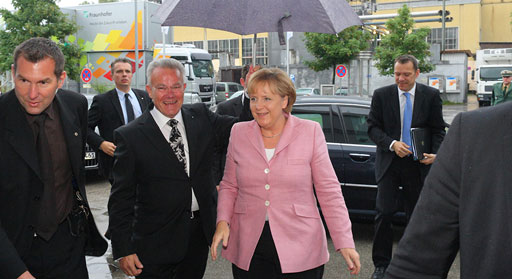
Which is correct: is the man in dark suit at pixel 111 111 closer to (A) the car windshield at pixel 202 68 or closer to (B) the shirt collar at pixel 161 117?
(B) the shirt collar at pixel 161 117

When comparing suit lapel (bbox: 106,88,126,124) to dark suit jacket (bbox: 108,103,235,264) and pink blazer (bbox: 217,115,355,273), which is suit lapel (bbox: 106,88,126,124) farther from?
pink blazer (bbox: 217,115,355,273)

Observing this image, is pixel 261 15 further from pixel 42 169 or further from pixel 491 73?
pixel 491 73

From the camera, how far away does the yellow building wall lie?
59344 millimetres

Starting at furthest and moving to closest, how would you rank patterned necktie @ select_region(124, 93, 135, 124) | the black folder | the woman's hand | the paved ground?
patterned necktie @ select_region(124, 93, 135, 124) < the paved ground < the black folder < the woman's hand

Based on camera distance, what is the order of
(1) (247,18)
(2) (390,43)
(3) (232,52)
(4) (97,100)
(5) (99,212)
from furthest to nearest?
(3) (232,52) < (2) (390,43) < (5) (99,212) < (4) (97,100) < (1) (247,18)

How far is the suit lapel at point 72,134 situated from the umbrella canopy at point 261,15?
5.78 ft

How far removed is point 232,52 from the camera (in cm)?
5753

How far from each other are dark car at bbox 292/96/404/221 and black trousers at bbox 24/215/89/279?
12.9 feet

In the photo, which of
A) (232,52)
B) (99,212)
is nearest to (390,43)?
(232,52)

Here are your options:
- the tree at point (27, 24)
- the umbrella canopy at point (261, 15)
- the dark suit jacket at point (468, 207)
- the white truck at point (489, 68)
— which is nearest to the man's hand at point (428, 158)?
the umbrella canopy at point (261, 15)

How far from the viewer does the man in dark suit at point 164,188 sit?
3348 millimetres

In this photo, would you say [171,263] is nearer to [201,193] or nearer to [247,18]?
[201,193]

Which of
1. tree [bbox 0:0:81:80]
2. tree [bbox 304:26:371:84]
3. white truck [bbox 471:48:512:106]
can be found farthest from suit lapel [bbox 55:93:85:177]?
white truck [bbox 471:48:512:106]

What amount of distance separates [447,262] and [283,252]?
5.69 feet
